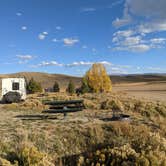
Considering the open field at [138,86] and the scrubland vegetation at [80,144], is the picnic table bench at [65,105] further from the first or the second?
the open field at [138,86]

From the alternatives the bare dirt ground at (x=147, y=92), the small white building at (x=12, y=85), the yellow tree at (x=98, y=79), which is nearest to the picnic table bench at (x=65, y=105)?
the small white building at (x=12, y=85)

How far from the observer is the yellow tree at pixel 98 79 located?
1697 inches

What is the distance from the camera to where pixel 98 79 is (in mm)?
43531

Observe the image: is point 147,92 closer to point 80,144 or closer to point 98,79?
point 98,79

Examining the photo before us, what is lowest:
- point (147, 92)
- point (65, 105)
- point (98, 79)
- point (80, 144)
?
point (147, 92)

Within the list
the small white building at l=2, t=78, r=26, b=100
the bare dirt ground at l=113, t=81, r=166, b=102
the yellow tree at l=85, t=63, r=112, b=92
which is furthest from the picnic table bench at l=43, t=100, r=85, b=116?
the yellow tree at l=85, t=63, r=112, b=92

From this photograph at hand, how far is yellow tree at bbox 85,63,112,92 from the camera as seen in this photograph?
43094mm

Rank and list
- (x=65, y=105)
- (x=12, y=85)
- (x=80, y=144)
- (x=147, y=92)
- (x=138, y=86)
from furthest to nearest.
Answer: (x=138, y=86) < (x=147, y=92) < (x=12, y=85) < (x=65, y=105) < (x=80, y=144)

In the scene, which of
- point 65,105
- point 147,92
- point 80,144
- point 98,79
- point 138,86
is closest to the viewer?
point 80,144

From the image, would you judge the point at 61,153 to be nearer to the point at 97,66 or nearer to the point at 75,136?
the point at 75,136

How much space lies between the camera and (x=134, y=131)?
31.3 feet

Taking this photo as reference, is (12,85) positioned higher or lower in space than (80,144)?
higher

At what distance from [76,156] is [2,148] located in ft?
6.34

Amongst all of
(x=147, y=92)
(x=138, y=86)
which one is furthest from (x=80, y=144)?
(x=138, y=86)
